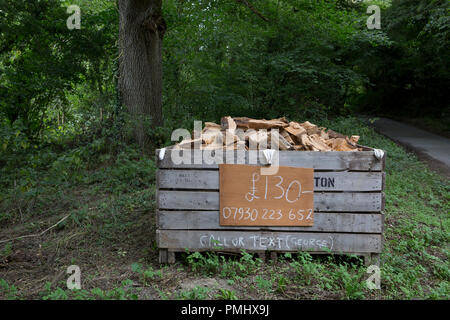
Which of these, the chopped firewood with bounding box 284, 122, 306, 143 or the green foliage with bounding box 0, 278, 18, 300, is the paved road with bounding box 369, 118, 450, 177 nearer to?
the chopped firewood with bounding box 284, 122, 306, 143

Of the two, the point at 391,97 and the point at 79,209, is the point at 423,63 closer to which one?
the point at 391,97

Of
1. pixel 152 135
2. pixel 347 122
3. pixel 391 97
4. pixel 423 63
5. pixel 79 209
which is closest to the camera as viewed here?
pixel 79 209

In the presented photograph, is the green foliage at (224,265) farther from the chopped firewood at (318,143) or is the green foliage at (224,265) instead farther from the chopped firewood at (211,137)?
the chopped firewood at (318,143)

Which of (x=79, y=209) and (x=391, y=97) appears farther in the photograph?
(x=391, y=97)

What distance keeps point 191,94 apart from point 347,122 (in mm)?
6590

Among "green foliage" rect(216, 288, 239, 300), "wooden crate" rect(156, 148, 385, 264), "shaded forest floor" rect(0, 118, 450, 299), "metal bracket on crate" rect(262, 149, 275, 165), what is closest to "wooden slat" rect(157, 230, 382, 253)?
"wooden crate" rect(156, 148, 385, 264)

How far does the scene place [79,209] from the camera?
497 centimetres

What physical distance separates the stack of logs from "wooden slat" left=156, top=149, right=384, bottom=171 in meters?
0.18

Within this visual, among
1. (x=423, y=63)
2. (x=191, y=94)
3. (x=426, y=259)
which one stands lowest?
(x=426, y=259)

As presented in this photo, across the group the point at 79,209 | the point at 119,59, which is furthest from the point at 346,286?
the point at 119,59

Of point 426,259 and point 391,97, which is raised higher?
point 391,97

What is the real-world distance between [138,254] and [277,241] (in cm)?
150

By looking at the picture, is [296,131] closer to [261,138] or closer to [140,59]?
[261,138]

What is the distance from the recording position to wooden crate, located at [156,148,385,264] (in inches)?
134
